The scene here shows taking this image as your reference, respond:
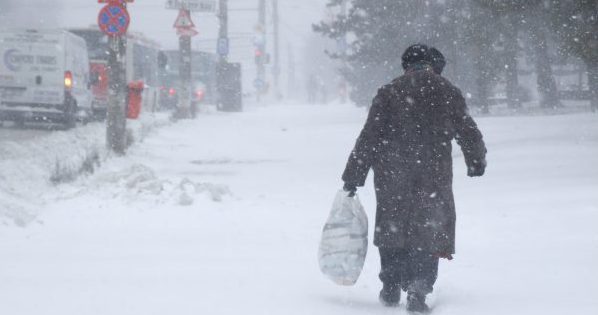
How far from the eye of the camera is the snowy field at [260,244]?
17.4 ft

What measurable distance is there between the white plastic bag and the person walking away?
1.03ft

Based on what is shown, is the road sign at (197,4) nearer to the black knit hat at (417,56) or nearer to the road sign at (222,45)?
the road sign at (222,45)

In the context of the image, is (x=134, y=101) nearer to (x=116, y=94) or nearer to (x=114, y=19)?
(x=116, y=94)

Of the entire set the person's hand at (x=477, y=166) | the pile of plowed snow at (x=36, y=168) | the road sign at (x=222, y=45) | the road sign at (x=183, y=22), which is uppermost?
the road sign at (x=183, y=22)

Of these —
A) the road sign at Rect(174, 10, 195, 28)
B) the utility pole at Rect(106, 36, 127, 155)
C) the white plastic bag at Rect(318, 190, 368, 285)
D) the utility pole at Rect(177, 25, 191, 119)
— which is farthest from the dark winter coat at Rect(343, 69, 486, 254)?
the utility pole at Rect(177, 25, 191, 119)

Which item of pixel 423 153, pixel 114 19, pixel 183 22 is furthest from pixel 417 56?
pixel 183 22

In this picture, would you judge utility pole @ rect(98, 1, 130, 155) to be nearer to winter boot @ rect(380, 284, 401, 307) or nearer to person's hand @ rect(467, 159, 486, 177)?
winter boot @ rect(380, 284, 401, 307)

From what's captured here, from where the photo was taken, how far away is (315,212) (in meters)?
9.47

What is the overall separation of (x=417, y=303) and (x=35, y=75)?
1595cm

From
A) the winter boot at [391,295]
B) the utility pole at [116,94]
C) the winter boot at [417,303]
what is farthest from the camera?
the utility pole at [116,94]

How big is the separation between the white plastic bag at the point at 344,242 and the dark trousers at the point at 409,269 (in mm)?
189

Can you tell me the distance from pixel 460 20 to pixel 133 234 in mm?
18226

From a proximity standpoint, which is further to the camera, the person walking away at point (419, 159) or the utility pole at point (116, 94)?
the utility pole at point (116, 94)

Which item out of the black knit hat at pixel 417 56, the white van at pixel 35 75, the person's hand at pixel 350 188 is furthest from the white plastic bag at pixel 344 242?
the white van at pixel 35 75
